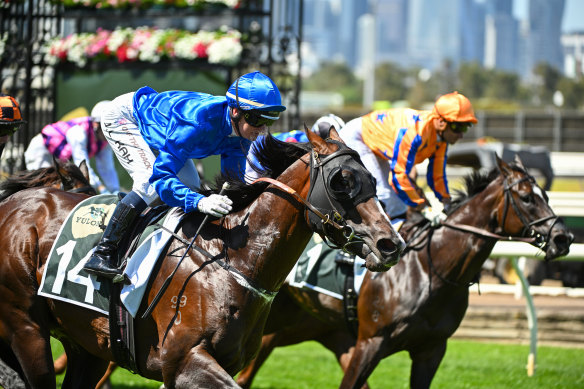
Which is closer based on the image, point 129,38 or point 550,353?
point 550,353

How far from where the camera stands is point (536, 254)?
6289mm

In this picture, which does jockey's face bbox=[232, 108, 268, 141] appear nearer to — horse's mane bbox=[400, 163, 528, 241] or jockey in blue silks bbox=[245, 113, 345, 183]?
jockey in blue silks bbox=[245, 113, 345, 183]

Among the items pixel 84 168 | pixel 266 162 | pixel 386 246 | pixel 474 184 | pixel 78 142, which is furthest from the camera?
pixel 78 142

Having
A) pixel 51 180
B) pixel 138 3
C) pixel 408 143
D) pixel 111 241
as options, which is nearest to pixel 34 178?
pixel 51 180

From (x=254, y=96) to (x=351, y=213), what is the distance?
681 millimetres

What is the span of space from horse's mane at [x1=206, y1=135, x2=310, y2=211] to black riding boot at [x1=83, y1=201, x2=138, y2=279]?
1.67 feet

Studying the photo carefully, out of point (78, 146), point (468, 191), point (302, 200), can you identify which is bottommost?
point (468, 191)

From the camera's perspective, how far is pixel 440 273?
508 centimetres

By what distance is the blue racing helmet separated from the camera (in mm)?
3609

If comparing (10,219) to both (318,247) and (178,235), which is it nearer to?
(178,235)

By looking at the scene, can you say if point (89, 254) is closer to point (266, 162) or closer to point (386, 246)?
point (266, 162)

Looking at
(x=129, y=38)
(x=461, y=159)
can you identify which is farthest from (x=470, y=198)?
(x=461, y=159)

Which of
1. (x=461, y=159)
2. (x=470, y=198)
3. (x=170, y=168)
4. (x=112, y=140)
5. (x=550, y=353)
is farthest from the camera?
(x=461, y=159)

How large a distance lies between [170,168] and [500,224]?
2365 mm
